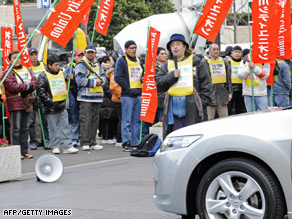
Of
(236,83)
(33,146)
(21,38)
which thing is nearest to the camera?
(21,38)

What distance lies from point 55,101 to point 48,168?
12.5 feet

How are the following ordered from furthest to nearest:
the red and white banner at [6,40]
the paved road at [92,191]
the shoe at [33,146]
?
1. the shoe at [33,146]
2. the red and white banner at [6,40]
3. the paved road at [92,191]

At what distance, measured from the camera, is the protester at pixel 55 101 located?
14.7 meters

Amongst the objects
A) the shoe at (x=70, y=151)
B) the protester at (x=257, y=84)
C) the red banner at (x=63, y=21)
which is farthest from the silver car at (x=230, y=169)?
the protester at (x=257, y=84)

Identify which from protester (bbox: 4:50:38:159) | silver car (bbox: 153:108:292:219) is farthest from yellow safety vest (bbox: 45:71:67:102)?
silver car (bbox: 153:108:292:219)

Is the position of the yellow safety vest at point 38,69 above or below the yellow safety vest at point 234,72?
above

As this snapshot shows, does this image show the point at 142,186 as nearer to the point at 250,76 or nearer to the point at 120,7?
the point at 250,76

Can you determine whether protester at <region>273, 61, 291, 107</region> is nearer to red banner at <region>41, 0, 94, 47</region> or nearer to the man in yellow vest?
the man in yellow vest

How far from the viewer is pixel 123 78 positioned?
15.2m

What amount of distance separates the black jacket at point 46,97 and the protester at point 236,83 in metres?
3.99

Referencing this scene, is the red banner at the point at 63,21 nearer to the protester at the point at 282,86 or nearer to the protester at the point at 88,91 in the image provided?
the protester at the point at 88,91

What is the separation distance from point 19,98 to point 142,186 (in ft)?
14.9

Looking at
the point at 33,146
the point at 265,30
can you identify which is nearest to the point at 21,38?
the point at 33,146

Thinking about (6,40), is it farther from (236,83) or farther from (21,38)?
(236,83)
